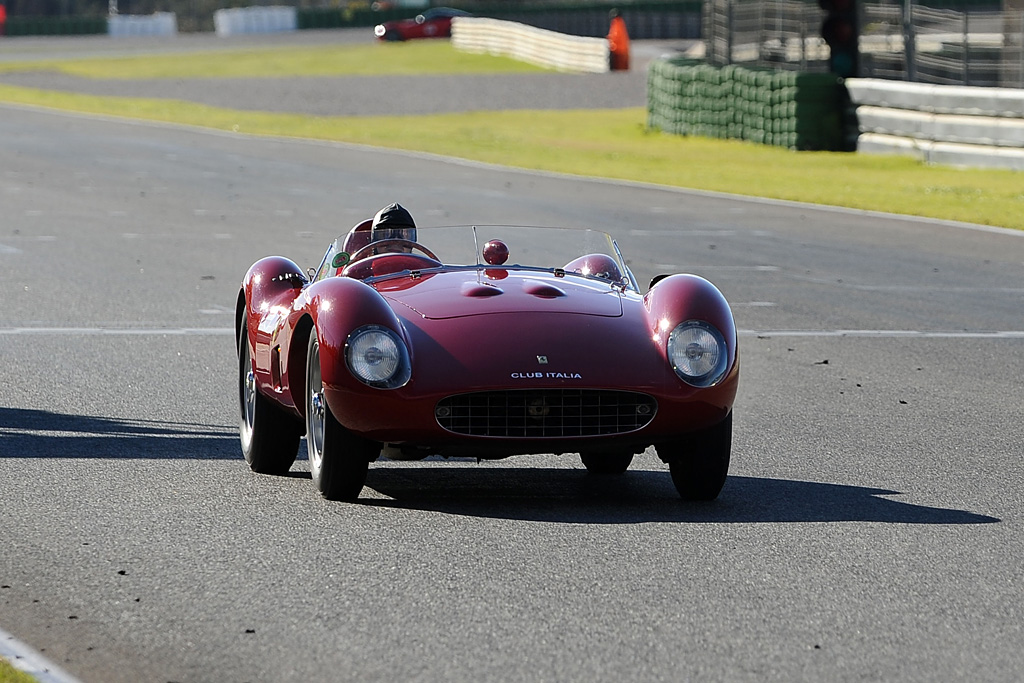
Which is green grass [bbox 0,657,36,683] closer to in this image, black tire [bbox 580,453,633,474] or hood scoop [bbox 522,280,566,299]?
hood scoop [bbox 522,280,566,299]

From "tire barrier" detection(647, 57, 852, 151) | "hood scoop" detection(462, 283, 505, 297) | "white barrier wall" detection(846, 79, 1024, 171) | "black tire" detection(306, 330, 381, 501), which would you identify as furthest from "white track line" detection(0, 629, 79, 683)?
"tire barrier" detection(647, 57, 852, 151)

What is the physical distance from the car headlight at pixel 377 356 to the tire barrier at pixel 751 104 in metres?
23.0

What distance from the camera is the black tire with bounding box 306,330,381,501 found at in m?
6.83

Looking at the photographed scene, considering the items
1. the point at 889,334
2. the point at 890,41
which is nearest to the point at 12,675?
the point at 889,334

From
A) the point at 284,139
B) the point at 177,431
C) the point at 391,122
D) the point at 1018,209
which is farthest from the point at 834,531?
the point at 391,122

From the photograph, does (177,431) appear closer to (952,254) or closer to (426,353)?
(426,353)

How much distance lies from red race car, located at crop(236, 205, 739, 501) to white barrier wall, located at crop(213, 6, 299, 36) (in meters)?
80.0

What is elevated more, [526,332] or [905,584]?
[526,332]

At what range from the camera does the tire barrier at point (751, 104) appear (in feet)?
97.0

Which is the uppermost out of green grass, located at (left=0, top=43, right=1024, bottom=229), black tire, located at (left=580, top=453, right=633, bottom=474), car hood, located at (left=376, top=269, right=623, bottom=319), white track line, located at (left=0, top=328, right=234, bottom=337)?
car hood, located at (left=376, top=269, right=623, bottom=319)

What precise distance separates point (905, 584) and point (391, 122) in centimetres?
3388

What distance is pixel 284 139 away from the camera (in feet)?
109

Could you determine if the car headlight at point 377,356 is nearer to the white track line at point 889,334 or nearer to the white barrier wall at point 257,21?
the white track line at point 889,334

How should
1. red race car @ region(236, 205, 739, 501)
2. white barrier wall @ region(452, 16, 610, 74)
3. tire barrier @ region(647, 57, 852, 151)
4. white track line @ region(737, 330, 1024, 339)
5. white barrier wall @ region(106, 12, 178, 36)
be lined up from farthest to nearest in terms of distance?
white barrier wall @ region(106, 12, 178, 36)
white barrier wall @ region(452, 16, 610, 74)
tire barrier @ region(647, 57, 852, 151)
white track line @ region(737, 330, 1024, 339)
red race car @ region(236, 205, 739, 501)
